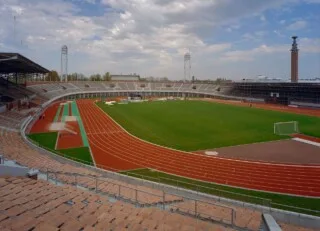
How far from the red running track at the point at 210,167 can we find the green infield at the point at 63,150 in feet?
2.38

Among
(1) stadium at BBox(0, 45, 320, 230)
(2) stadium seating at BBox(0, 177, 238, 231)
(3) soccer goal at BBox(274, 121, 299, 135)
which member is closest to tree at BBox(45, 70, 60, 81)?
(1) stadium at BBox(0, 45, 320, 230)

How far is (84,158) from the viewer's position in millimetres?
23844

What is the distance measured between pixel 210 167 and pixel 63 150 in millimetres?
13041

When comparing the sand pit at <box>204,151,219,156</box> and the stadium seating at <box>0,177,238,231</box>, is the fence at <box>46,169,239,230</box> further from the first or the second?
the sand pit at <box>204,151,219,156</box>

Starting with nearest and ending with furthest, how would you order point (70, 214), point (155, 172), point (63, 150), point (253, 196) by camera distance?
point (70, 214), point (253, 196), point (155, 172), point (63, 150)

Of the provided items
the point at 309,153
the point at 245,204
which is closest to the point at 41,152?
the point at 245,204

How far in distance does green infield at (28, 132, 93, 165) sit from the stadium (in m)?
0.09

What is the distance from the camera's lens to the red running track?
17875 mm

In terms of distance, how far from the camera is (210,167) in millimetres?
21016

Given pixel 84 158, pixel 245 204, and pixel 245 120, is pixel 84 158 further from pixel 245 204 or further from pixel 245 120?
pixel 245 120

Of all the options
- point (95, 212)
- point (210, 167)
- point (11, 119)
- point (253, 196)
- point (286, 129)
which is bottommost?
point (253, 196)

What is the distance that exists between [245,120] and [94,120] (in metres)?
21.4

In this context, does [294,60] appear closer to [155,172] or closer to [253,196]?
[155,172]

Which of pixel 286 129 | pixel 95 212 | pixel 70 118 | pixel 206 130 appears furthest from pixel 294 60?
pixel 95 212
